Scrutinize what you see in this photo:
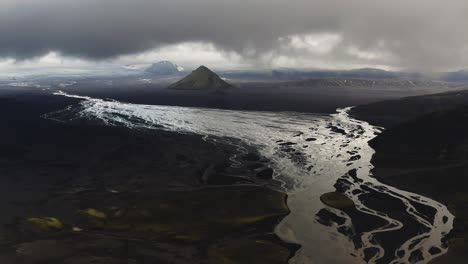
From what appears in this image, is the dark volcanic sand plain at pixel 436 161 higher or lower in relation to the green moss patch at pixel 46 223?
higher

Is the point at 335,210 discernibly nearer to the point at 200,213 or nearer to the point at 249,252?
the point at 249,252

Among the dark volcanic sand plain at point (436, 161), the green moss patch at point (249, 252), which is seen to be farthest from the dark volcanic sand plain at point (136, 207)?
the dark volcanic sand plain at point (436, 161)

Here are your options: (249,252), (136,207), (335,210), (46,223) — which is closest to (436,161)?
(335,210)

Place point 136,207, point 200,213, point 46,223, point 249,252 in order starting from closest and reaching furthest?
1. point 249,252
2. point 46,223
3. point 200,213
4. point 136,207

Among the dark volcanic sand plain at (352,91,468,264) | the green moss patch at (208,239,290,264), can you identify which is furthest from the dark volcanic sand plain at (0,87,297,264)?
the dark volcanic sand plain at (352,91,468,264)

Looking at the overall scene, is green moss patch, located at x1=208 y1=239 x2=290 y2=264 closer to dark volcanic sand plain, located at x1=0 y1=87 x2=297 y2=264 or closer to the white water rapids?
dark volcanic sand plain, located at x1=0 y1=87 x2=297 y2=264

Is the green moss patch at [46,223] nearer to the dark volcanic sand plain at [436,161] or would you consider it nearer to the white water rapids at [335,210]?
the white water rapids at [335,210]
